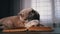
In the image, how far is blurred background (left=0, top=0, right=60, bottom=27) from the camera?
217 cm

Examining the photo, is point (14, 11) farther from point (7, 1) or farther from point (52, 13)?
point (52, 13)

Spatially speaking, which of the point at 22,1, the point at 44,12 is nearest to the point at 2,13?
the point at 22,1

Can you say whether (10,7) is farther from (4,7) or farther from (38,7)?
(38,7)

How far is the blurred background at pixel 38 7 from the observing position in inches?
85.3

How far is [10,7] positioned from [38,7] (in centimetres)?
45

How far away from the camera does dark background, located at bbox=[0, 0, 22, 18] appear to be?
7.26 feet

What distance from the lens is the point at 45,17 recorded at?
2.19 m

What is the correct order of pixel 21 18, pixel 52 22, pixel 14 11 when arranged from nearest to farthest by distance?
pixel 21 18, pixel 52 22, pixel 14 11

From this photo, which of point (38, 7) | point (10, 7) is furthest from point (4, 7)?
point (38, 7)

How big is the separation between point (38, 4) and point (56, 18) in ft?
1.20

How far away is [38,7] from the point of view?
223 centimetres

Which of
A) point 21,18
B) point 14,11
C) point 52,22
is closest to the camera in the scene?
point 21,18

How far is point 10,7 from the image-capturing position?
222 centimetres

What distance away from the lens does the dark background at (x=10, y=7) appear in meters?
2.21
